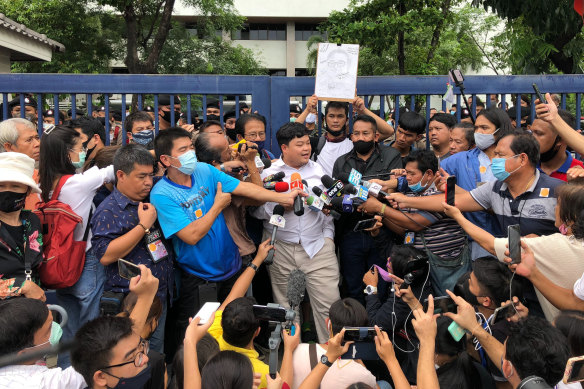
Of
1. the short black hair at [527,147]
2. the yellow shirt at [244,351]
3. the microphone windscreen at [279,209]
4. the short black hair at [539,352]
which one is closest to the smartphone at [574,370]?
the short black hair at [539,352]

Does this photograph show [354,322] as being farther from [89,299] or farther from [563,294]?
[89,299]

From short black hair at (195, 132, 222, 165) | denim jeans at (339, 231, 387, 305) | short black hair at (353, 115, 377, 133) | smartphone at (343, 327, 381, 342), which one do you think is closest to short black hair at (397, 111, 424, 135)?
short black hair at (353, 115, 377, 133)

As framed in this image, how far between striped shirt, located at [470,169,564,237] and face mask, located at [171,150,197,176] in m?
2.30

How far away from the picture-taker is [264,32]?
3784 centimetres

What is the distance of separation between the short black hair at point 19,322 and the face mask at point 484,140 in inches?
141

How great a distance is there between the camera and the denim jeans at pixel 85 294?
401 cm

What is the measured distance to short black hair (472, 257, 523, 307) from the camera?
3.42 meters

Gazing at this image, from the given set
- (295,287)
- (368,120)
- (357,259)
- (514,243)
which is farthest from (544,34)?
(514,243)

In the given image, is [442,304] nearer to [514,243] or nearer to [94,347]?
[514,243]

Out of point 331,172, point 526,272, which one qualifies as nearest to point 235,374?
point 526,272

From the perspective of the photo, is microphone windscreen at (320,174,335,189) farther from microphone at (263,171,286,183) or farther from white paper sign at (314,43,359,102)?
white paper sign at (314,43,359,102)

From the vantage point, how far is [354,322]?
3377 mm

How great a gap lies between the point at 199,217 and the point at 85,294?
3.26 ft

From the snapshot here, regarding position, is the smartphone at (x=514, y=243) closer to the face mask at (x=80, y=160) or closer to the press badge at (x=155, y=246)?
the press badge at (x=155, y=246)
